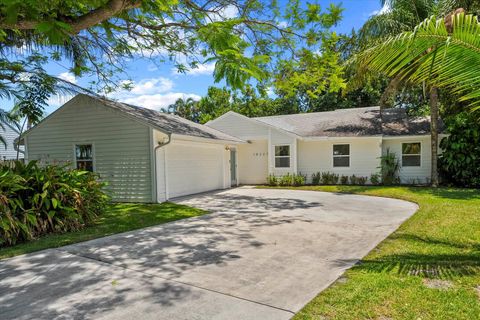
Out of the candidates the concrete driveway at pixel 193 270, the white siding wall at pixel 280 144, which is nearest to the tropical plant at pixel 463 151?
the white siding wall at pixel 280 144

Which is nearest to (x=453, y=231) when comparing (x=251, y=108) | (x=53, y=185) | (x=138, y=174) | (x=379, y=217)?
(x=379, y=217)

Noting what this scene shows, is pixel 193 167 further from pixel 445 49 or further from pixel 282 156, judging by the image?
pixel 445 49

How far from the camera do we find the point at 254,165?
62.1ft

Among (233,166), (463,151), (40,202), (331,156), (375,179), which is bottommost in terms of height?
(375,179)

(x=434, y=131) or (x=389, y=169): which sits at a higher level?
(x=434, y=131)

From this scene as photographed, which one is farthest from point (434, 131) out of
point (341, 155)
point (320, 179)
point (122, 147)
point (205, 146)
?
point (122, 147)

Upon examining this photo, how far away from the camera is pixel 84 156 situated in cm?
1256

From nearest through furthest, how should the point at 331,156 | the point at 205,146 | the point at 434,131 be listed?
the point at 434,131
the point at 205,146
the point at 331,156

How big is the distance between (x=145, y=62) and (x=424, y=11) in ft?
42.1

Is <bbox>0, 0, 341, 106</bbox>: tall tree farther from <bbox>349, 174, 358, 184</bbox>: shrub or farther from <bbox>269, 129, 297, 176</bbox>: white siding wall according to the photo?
<bbox>349, 174, 358, 184</bbox>: shrub

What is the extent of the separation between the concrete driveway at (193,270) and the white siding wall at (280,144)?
9.37 metres

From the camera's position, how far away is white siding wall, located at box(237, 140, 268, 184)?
1872 cm

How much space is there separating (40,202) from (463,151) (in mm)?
16255

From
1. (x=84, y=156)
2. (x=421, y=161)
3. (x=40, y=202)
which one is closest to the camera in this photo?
(x=40, y=202)
